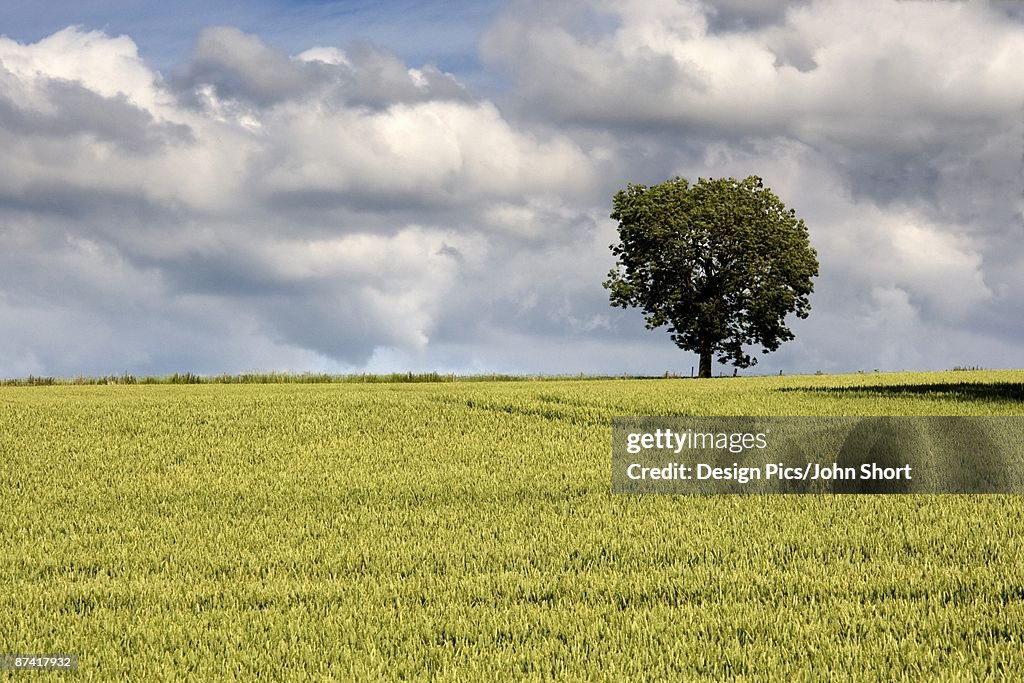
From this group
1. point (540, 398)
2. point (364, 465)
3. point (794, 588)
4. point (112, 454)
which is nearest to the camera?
point (794, 588)

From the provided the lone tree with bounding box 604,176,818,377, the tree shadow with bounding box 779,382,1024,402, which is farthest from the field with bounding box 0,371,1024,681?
the lone tree with bounding box 604,176,818,377

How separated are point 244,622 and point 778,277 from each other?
2239 inches

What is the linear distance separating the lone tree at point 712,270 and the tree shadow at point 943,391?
24.2 metres

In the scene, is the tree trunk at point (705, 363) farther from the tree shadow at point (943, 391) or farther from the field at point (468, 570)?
the field at point (468, 570)

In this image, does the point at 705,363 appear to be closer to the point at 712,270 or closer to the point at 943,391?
the point at 712,270

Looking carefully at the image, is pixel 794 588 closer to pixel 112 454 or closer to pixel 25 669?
pixel 25 669

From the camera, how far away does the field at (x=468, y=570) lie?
827cm

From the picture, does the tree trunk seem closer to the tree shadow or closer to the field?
the tree shadow

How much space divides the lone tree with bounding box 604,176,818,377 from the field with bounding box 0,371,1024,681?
41.0 metres

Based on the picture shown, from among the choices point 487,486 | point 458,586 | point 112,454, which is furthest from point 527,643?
point 112,454

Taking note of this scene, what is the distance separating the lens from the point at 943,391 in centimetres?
3397

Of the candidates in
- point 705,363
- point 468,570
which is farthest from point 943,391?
point 705,363

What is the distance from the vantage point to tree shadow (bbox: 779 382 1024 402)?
31469 millimetres

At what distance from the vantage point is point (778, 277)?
6259cm
